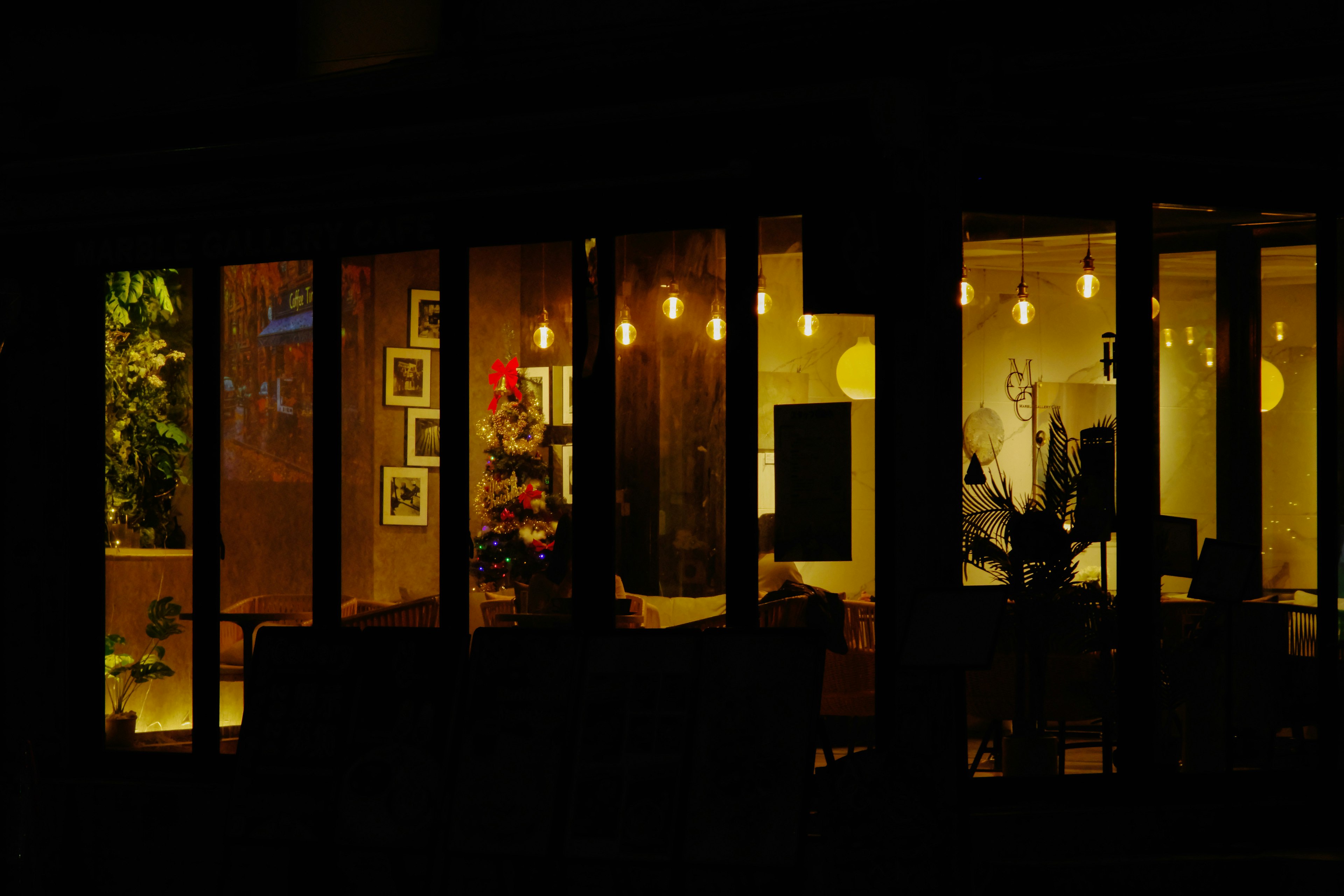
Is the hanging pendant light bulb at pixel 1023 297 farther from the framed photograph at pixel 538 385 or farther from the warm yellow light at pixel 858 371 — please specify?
the framed photograph at pixel 538 385

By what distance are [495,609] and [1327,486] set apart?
14.8 ft

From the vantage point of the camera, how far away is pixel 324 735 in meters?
5.24

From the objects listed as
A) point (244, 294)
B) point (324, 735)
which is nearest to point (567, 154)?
A: point (244, 294)

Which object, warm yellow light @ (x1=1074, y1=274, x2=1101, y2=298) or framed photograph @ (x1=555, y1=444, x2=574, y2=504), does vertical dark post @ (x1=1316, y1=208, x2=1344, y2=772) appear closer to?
warm yellow light @ (x1=1074, y1=274, x2=1101, y2=298)

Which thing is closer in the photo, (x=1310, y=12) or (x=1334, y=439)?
(x=1310, y=12)

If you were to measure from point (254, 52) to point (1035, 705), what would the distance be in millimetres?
6540

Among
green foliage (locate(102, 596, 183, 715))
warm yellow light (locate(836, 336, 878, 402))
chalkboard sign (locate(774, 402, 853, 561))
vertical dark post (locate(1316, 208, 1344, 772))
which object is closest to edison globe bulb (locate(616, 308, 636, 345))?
chalkboard sign (locate(774, 402, 853, 561))

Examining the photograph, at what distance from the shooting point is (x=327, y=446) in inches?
263

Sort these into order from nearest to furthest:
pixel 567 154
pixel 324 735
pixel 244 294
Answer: pixel 324 735, pixel 567 154, pixel 244 294

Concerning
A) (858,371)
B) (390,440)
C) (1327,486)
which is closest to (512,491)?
(390,440)

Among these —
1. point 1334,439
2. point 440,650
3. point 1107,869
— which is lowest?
point 1107,869

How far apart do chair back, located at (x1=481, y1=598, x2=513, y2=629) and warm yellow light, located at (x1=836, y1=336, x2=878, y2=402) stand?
2.12 meters

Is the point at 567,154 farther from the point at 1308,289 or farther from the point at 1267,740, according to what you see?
the point at 1267,740

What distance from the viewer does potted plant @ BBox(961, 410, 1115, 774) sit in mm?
6129
